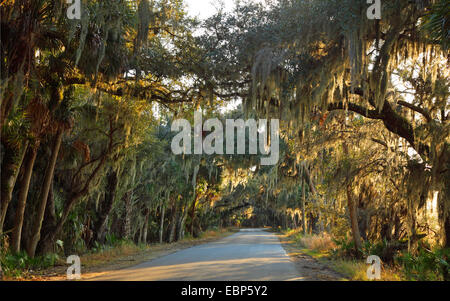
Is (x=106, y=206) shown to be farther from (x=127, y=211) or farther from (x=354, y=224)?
(x=354, y=224)

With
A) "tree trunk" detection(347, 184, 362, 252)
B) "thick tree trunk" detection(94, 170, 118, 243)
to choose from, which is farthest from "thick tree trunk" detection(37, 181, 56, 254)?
"tree trunk" detection(347, 184, 362, 252)

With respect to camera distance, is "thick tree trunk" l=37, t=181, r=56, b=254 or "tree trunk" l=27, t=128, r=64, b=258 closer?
"tree trunk" l=27, t=128, r=64, b=258

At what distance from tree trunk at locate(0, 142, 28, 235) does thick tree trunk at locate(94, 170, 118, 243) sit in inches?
259

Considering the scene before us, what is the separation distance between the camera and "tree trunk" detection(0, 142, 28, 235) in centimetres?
881

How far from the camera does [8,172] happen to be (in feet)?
29.7

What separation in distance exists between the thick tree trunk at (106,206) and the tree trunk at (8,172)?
21.6 ft

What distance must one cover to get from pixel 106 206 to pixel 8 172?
6.95 metres

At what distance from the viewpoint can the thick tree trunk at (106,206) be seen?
51.2ft

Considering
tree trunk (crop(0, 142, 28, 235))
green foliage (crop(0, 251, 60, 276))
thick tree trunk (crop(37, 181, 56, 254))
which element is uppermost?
tree trunk (crop(0, 142, 28, 235))

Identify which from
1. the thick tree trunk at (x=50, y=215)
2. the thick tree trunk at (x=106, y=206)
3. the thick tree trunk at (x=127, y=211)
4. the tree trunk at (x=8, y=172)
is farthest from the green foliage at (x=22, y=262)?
the thick tree trunk at (x=127, y=211)

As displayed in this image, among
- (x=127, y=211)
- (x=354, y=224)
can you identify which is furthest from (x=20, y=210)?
(x=354, y=224)

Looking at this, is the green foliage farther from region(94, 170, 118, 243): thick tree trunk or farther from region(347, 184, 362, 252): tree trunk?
region(347, 184, 362, 252): tree trunk
